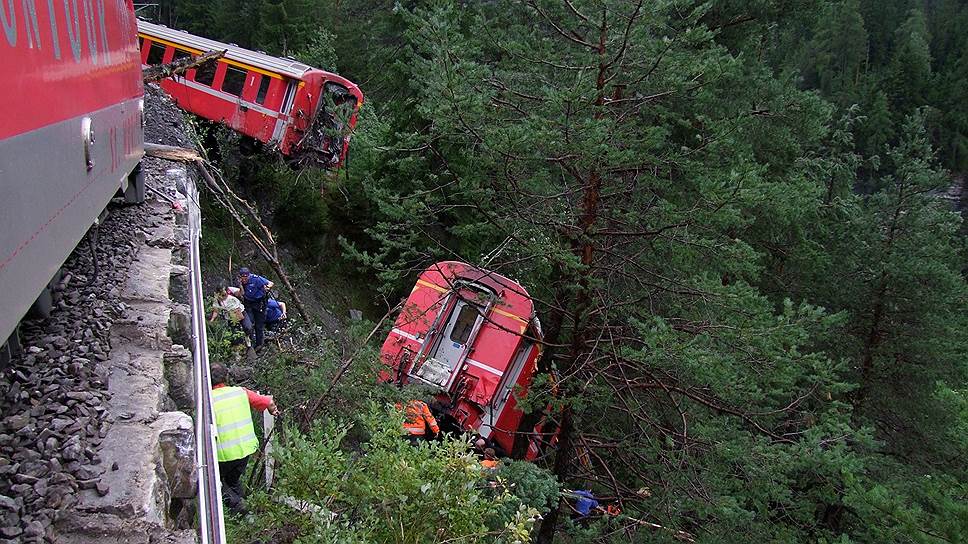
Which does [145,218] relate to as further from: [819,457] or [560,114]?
[819,457]

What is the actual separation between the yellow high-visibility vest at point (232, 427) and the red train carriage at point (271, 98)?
37.8ft

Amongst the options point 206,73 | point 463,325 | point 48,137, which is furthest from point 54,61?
point 206,73

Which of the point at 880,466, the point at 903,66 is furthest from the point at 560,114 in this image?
the point at 903,66

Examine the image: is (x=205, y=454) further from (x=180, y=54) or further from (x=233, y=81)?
(x=180, y=54)

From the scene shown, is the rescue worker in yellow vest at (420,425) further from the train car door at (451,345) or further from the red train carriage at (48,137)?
the red train carriage at (48,137)

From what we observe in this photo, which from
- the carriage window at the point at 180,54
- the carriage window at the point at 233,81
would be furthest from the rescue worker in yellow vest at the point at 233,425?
the carriage window at the point at 180,54

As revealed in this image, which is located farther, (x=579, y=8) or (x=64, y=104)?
(x=579, y=8)

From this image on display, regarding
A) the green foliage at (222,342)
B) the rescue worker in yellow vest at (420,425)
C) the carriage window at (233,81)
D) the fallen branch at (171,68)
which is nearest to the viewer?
the green foliage at (222,342)

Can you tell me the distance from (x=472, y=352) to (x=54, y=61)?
27.5ft

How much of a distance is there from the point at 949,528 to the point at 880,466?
9.33 ft

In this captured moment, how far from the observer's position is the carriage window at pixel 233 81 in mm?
15805

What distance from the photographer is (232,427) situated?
15.3 feet

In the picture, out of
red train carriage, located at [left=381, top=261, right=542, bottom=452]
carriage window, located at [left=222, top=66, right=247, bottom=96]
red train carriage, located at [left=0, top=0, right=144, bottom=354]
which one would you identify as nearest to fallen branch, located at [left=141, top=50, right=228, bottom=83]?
carriage window, located at [left=222, top=66, right=247, bottom=96]

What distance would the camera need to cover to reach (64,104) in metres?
3.62
